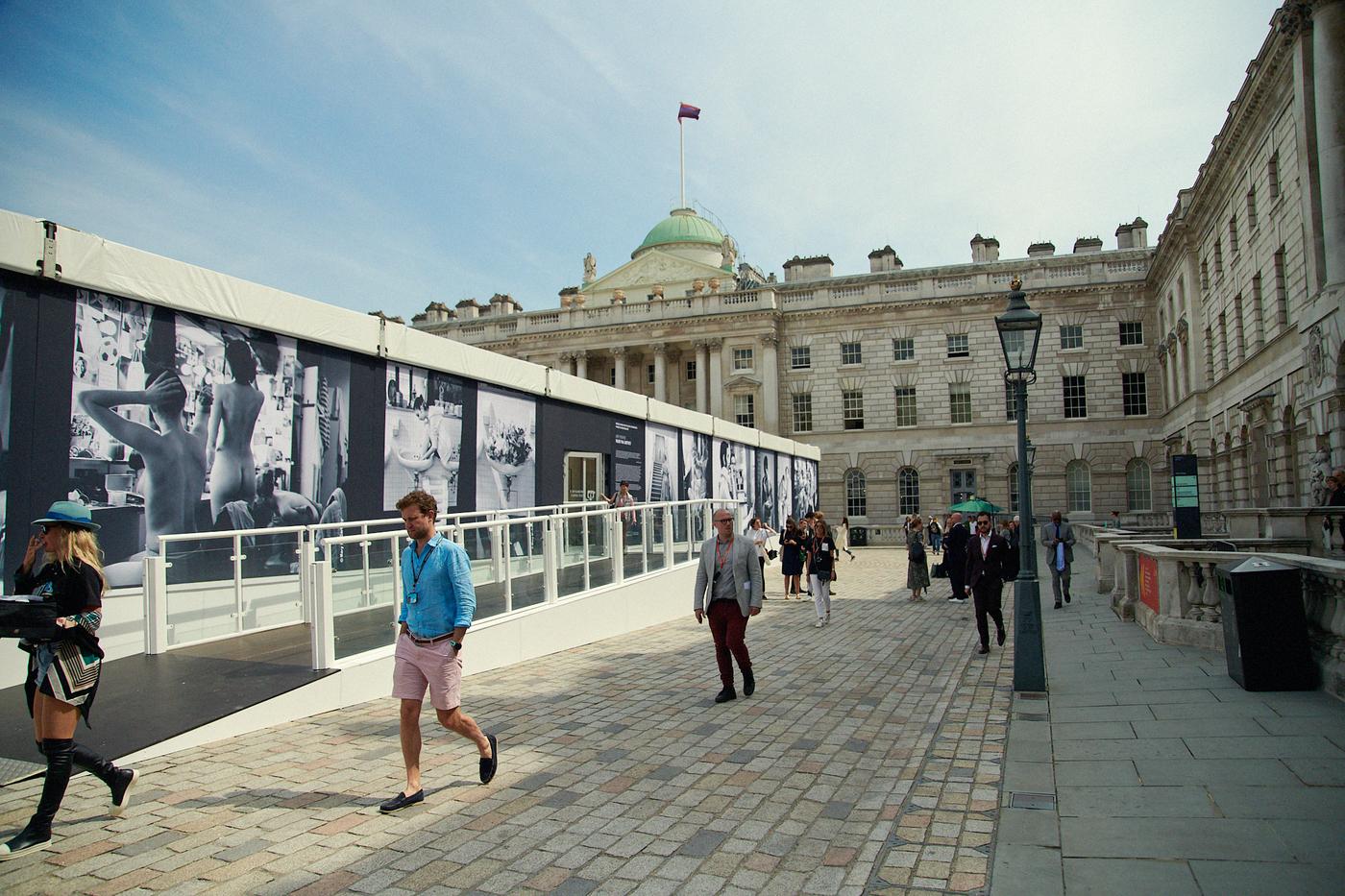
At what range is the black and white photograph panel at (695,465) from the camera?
2466 cm

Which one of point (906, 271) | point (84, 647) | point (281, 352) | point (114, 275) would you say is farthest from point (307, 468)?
point (906, 271)

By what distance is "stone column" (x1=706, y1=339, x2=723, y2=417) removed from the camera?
53.8 m

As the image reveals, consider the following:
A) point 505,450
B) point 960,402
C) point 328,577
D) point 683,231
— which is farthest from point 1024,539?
point 683,231

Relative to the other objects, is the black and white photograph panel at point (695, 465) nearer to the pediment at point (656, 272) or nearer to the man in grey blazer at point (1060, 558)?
the man in grey blazer at point (1060, 558)

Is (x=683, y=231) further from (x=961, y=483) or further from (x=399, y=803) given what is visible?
(x=399, y=803)

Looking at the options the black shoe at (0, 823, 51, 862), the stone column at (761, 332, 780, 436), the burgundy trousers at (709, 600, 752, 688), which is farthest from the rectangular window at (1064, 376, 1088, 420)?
the black shoe at (0, 823, 51, 862)

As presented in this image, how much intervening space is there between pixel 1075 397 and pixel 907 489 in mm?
10539

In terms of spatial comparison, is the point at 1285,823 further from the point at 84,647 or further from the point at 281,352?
the point at 281,352

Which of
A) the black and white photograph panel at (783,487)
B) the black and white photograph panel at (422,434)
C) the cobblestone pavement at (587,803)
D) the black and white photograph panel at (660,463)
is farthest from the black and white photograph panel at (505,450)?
the black and white photograph panel at (783,487)

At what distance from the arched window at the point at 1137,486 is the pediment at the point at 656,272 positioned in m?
28.1

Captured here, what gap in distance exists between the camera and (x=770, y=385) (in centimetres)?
5284

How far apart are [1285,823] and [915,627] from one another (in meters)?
9.43

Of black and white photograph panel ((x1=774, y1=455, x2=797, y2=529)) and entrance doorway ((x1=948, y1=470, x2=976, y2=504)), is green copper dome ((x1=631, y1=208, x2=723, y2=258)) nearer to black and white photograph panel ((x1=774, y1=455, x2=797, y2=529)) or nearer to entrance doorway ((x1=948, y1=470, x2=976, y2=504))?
Answer: entrance doorway ((x1=948, y1=470, x2=976, y2=504))

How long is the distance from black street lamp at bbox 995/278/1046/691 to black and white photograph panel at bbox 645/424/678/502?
1310 centimetres
